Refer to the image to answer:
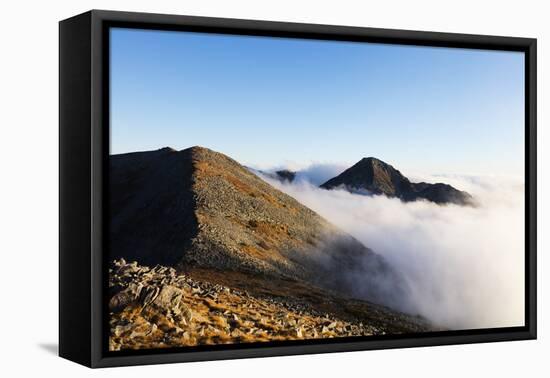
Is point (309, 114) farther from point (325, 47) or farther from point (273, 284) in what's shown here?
point (273, 284)

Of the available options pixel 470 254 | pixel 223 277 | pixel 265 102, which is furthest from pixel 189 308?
pixel 470 254

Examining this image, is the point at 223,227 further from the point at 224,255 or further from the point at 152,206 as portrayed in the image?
the point at 152,206

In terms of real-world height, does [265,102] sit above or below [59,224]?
above

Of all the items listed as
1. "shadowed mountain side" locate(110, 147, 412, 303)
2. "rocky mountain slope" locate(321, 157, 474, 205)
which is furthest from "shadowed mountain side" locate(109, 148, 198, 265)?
"rocky mountain slope" locate(321, 157, 474, 205)

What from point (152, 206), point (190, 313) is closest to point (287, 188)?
point (152, 206)

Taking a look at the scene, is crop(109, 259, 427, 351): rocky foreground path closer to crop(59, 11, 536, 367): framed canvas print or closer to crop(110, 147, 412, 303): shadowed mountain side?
crop(59, 11, 536, 367): framed canvas print
